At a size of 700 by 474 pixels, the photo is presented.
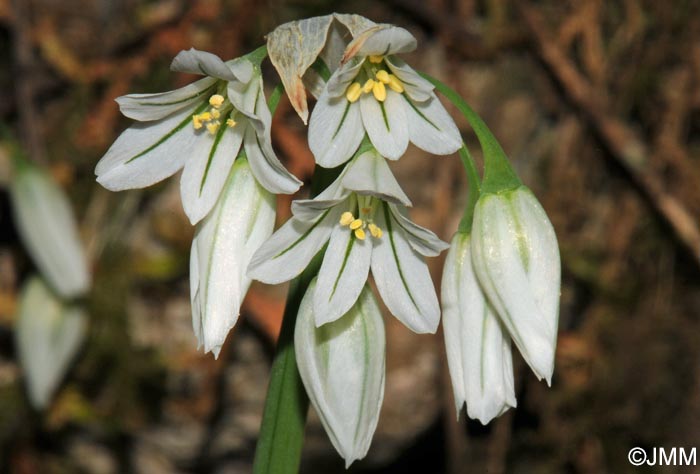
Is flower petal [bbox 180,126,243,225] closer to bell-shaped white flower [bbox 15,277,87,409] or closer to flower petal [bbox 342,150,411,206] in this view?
flower petal [bbox 342,150,411,206]

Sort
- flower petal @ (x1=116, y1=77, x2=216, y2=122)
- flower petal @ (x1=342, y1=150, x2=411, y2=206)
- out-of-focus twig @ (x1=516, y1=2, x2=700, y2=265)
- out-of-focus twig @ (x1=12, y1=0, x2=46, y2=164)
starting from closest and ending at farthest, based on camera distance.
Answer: flower petal @ (x1=342, y1=150, x2=411, y2=206)
flower petal @ (x1=116, y1=77, x2=216, y2=122)
out-of-focus twig @ (x1=12, y1=0, x2=46, y2=164)
out-of-focus twig @ (x1=516, y1=2, x2=700, y2=265)

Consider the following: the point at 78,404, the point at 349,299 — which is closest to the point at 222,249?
the point at 349,299

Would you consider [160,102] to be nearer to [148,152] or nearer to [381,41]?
[148,152]

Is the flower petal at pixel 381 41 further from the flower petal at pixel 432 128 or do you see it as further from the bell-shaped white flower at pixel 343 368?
the bell-shaped white flower at pixel 343 368

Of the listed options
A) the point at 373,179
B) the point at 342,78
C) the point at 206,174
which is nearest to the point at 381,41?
the point at 342,78

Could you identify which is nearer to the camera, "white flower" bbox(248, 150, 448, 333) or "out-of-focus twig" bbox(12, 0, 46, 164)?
"white flower" bbox(248, 150, 448, 333)

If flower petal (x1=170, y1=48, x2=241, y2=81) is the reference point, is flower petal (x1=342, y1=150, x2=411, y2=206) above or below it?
below

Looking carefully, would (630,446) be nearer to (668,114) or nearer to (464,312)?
(668,114)

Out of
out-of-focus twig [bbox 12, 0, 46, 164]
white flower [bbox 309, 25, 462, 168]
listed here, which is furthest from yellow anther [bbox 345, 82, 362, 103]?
out-of-focus twig [bbox 12, 0, 46, 164]
